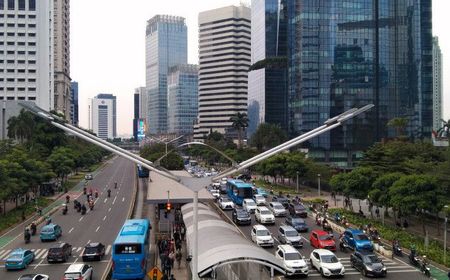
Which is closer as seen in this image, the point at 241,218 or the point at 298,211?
the point at 241,218

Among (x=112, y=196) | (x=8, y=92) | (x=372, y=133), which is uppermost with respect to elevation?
(x=8, y=92)

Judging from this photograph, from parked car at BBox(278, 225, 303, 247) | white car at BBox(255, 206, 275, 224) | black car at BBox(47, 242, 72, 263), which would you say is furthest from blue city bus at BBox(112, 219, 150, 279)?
white car at BBox(255, 206, 275, 224)

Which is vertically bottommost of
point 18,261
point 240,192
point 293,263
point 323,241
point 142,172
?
point 18,261

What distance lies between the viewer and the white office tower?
142m

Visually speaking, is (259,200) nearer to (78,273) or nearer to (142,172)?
(78,273)

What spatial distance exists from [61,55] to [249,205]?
150m

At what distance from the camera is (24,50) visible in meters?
143

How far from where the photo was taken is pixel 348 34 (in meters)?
127

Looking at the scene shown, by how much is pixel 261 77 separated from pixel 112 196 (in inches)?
3808

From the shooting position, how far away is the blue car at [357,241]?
3397cm

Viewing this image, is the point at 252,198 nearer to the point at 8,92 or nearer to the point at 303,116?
the point at 303,116

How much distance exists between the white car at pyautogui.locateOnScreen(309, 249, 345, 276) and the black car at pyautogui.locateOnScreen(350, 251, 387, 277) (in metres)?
1.52

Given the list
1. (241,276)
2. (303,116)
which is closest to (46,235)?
(241,276)

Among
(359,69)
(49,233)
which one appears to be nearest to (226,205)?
(49,233)
